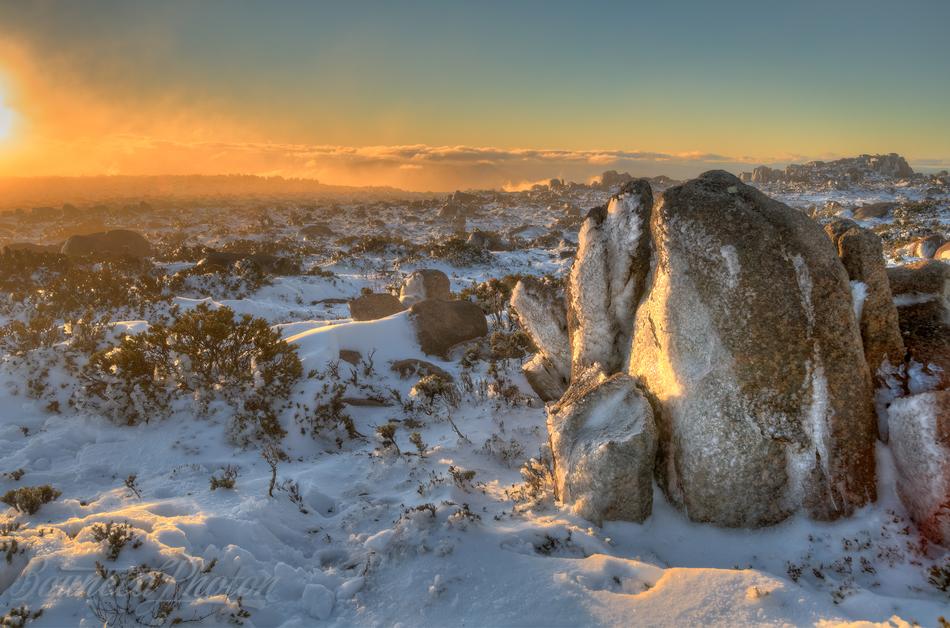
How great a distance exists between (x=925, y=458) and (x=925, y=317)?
8.11 feet

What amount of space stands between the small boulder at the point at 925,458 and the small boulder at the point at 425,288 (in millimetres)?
16015

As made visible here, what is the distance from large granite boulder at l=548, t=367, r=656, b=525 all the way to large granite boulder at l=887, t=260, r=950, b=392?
3.30m

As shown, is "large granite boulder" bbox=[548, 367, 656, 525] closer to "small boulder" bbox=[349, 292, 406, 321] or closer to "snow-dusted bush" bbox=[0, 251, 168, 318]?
"small boulder" bbox=[349, 292, 406, 321]

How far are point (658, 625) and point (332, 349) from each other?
9574 millimetres

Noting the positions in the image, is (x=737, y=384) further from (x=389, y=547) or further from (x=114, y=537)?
(x=114, y=537)

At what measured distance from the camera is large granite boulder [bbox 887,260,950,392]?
6.00m

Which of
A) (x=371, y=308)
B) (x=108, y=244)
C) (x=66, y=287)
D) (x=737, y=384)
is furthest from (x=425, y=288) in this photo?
A: (x=108, y=244)

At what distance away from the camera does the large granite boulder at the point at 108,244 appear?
32344mm

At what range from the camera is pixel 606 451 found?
618 cm

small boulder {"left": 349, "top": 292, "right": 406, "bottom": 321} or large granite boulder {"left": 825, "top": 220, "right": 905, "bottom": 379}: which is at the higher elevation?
large granite boulder {"left": 825, "top": 220, "right": 905, "bottom": 379}

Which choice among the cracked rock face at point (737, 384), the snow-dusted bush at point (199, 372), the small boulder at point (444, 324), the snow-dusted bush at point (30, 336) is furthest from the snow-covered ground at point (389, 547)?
the small boulder at point (444, 324)

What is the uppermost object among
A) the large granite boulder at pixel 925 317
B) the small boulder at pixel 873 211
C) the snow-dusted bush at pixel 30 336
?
the small boulder at pixel 873 211

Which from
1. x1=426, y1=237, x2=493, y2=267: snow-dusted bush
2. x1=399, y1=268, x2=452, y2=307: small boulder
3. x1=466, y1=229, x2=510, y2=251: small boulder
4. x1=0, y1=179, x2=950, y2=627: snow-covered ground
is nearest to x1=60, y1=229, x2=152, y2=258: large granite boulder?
x1=426, y1=237, x2=493, y2=267: snow-dusted bush

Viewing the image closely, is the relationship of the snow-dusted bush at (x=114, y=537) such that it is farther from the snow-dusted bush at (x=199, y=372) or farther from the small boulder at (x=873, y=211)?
the small boulder at (x=873, y=211)
